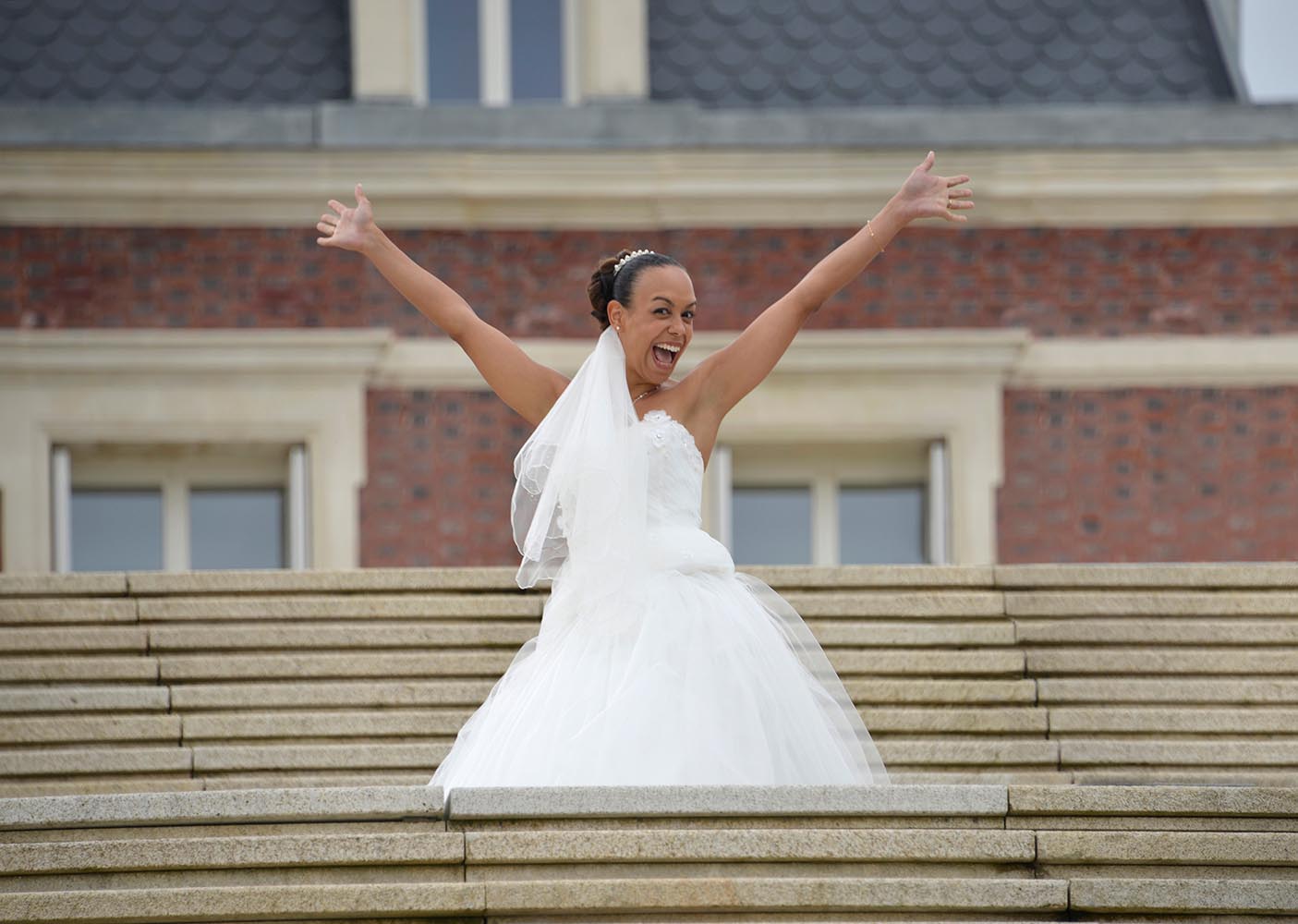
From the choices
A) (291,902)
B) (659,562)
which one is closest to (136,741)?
(659,562)

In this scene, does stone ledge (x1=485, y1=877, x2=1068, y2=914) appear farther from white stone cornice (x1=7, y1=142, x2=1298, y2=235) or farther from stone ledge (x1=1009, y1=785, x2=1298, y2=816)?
white stone cornice (x1=7, y1=142, x2=1298, y2=235)

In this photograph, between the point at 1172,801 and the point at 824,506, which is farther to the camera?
the point at 824,506

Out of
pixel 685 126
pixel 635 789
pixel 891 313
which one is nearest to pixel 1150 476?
pixel 891 313

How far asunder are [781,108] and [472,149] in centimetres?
175

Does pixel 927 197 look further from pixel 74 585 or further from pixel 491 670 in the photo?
pixel 74 585

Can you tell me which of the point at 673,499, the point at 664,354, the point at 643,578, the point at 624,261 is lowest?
the point at 643,578

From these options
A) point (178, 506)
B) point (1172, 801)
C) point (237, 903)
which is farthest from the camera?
point (178, 506)

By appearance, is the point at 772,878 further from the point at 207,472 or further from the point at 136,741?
the point at 207,472

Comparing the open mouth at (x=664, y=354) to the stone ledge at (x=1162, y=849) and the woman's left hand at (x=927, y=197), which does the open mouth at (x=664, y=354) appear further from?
the stone ledge at (x=1162, y=849)

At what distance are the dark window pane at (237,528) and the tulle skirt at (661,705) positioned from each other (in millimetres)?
7024

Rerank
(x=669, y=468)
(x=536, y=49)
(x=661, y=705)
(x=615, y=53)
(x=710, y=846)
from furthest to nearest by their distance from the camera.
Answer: (x=536, y=49) → (x=615, y=53) → (x=669, y=468) → (x=661, y=705) → (x=710, y=846)

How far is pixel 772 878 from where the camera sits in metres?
5.11

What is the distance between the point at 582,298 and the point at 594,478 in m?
6.85

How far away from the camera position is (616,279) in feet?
20.7
